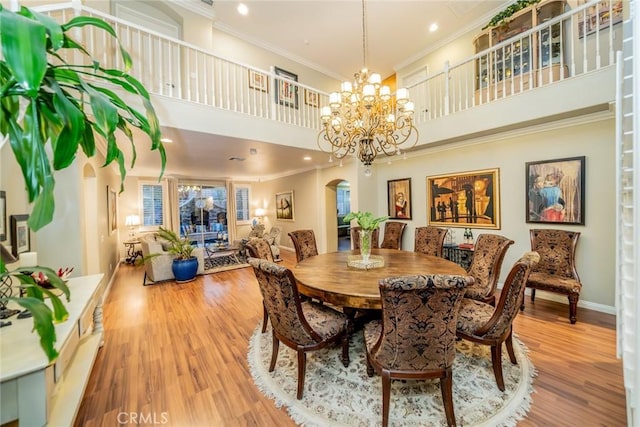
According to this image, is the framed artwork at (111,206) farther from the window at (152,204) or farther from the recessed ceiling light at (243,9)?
the recessed ceiling light at (243,9)

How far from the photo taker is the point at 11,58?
0.65 metres

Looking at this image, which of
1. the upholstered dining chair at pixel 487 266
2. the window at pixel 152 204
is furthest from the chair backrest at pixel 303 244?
the window at pixel 152 204

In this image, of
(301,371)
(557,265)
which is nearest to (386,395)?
(301,371)

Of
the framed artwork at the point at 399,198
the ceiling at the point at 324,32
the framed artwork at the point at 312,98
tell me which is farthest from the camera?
the framed artwork at the point at 399,198

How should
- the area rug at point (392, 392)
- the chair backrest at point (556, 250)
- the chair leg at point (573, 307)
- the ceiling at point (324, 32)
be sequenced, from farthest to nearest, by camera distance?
1. the ceiling at point (324, 32)
2. the chair backrest at point (556, 250)
3. the chair leg at point (573, 307)
4. the area rug at point (392, 392)

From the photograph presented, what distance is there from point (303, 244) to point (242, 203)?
20.4 feet

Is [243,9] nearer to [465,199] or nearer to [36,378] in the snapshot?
[465,199]

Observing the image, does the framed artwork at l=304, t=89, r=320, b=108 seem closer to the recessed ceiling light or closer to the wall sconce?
the recessed ceiling light

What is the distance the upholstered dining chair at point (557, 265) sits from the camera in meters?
2.83

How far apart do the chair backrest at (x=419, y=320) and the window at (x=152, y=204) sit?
318 inches

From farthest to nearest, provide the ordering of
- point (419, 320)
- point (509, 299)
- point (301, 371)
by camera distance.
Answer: point (301, 371) → point (509, 299) → point (419, 320)

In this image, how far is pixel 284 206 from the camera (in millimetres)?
8086

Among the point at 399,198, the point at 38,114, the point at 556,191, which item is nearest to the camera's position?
the point at 38,114

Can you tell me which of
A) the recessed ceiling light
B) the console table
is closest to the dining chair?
the console table
